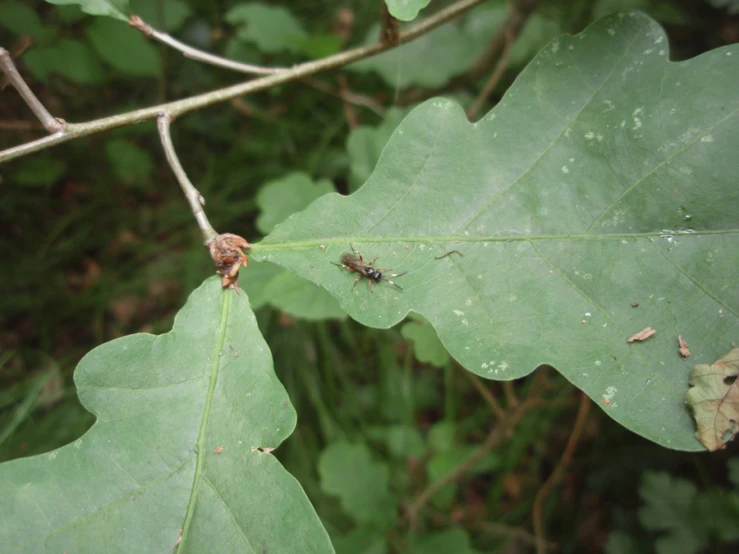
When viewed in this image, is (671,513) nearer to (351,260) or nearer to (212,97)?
(351,260)

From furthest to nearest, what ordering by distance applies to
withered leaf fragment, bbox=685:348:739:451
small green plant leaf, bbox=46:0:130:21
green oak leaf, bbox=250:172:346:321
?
green oak leaf, bbox=250:172:346:321, small green plant leaf, bbox=46:0:130:21, withered leaf fragment, bbox=685:348:739:451

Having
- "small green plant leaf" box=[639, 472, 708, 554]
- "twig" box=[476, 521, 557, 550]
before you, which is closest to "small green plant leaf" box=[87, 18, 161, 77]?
"twig" box=[476, 521, 557, 550]

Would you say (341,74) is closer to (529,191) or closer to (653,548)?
(529,191)

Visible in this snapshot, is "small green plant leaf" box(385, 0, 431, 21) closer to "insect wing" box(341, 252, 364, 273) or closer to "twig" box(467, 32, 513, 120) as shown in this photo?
"insect wing" box(341, 252, 364, 273)

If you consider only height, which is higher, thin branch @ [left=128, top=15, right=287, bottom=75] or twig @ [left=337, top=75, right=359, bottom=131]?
thin branch @ [left=128, top=15, right=287, bottom=75]

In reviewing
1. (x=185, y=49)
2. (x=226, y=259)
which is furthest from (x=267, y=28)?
(x=226, y=259)

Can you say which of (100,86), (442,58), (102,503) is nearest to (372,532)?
(102,503)
